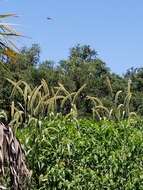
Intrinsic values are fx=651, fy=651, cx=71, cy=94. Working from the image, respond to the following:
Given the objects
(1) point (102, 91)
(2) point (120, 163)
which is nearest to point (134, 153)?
(2) point (120, 163)

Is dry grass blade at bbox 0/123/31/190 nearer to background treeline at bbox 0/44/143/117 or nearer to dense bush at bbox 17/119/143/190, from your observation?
dense bush at bbox 17/119/143/190

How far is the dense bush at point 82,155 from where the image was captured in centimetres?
622

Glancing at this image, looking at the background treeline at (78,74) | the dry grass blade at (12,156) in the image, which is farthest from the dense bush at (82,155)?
the background treeline at (78,74)

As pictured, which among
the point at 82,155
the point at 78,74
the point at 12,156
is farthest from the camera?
the point at 78,74

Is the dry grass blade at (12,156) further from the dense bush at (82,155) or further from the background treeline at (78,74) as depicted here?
the background treeline at (78,74)

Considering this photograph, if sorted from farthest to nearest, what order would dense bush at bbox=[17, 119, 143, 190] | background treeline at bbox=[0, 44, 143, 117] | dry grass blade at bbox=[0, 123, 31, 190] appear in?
background treeline at bbox=[0, 44, 143, 117]
dense bush at bbox=[17, 119, 143, 190]
dry grass blade at bbox=[0, 123, 31, 190]

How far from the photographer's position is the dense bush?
6223 millimetres

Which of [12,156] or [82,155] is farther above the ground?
[12,156]

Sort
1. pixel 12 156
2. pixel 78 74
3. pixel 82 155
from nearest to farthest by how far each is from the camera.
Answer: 1. pixel 12 156
2. pixel 82 155
3. pixel 78 74

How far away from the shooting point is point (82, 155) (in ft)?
20.8

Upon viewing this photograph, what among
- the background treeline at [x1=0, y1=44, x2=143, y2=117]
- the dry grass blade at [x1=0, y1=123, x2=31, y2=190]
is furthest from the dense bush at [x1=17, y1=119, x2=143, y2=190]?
the background treeline at [x1=0, y1=44, x2=143, y2=117]

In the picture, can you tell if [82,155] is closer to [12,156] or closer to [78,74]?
[12,156]

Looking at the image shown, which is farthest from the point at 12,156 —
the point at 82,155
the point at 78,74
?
the point at 78,74

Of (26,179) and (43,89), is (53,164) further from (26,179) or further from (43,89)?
(26,179)
